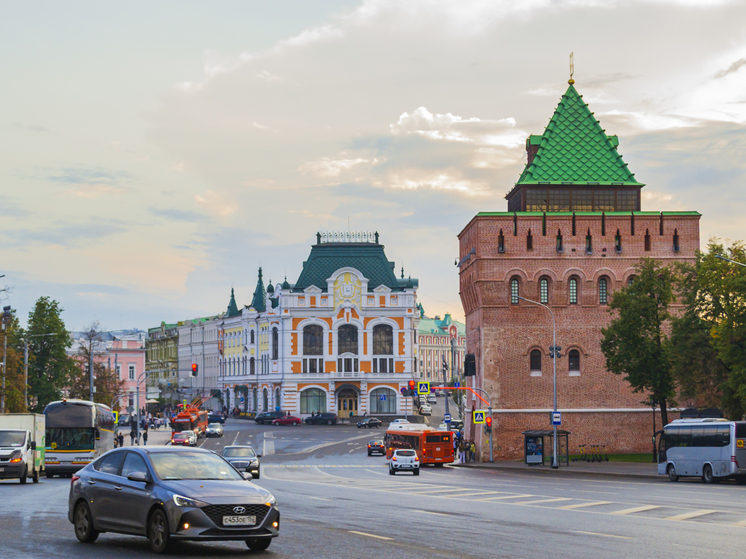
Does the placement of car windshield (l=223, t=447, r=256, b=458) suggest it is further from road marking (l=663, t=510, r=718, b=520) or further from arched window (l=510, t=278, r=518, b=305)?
arched window (l=510, t=278, r=518, b=305)

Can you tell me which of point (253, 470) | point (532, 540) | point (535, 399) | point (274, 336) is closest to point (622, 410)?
point (535, 399)

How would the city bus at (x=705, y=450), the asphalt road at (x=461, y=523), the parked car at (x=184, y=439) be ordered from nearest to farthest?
the asphalt road at (x=461, y=523)
the city bus at (x=705, y=450)
the parked car at (x=184, y=439)

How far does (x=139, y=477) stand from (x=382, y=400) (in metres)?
103

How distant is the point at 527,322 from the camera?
60.8 m

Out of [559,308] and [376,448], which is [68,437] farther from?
[559,308]

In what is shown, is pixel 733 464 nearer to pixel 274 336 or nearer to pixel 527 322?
pixel 527 322

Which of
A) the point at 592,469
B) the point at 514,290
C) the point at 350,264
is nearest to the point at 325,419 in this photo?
the point at 350,264

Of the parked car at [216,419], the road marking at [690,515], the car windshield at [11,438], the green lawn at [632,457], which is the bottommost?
the parked car at [216,419]

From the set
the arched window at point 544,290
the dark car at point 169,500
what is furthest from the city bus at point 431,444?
the dark car at point 169,500

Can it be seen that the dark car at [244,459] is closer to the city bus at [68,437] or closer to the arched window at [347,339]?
the city bus at [68,437]

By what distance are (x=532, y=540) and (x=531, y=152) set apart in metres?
59.0

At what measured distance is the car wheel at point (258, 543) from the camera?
13883mm

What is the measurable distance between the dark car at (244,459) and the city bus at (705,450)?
17.0 metres

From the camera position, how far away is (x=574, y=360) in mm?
60969
